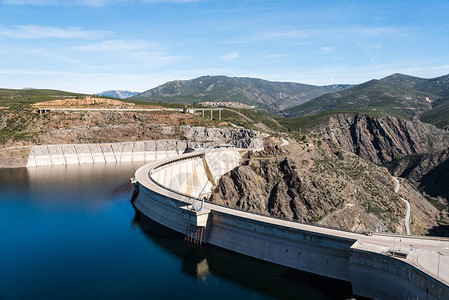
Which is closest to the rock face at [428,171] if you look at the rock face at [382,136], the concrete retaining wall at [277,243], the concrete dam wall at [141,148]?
the rock face at [382,136]

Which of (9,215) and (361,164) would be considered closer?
(9,215)

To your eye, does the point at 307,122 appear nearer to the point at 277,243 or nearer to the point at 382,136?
the point at 382,136

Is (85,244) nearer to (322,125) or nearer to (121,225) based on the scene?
(121,225)

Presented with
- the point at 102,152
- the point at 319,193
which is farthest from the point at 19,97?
the point at 319,193

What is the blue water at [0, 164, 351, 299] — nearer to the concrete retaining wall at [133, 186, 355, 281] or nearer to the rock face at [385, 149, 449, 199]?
the concrete retaining wall at [133, 186, 355, 281]

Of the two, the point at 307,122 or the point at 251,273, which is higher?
the point at 307,122

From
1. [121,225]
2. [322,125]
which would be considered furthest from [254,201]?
[322,125]
